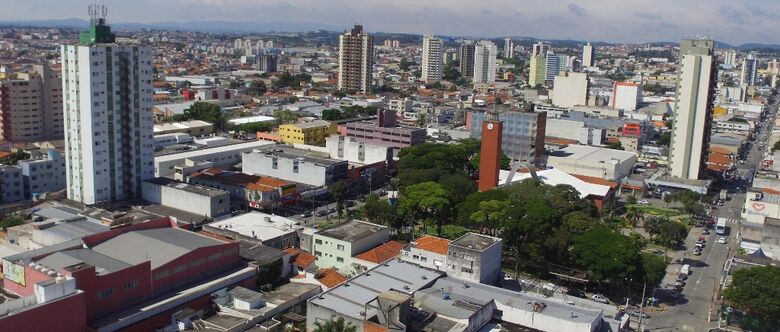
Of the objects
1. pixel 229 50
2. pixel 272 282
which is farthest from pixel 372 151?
pixel 229 50

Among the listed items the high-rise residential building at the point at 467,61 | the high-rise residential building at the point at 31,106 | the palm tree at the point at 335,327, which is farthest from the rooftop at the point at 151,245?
the high-rise residential building at the point at 467,61

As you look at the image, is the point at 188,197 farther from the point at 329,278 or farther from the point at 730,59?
the point at 730,59

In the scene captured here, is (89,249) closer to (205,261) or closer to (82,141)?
(205,261)

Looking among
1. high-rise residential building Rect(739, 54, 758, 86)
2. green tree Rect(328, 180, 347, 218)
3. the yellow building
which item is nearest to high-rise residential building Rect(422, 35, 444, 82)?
high-rise residential building Rect(739, 54, 758, 86)

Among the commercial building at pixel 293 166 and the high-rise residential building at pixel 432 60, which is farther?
the high-rise residential building at pixel 432 60

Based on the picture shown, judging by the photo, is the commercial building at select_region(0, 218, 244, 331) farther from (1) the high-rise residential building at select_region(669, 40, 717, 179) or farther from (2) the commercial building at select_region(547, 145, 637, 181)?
(1) the high-rise residential building at select_region(669, 40, 717, 179)

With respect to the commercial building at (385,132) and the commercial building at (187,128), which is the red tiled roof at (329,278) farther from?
the commercial building at (187,128)

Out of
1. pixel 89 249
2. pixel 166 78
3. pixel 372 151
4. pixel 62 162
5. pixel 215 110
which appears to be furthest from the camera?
pixel 166 78
